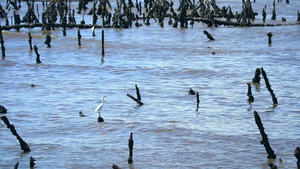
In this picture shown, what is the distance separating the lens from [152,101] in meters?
12.3

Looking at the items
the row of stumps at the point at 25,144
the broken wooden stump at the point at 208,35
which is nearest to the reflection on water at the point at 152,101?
the row of stumps at the point at 25,144

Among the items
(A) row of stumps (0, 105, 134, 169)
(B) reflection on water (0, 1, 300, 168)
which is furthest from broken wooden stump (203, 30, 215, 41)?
(A) row of stumps (0, 105, 134, 169)

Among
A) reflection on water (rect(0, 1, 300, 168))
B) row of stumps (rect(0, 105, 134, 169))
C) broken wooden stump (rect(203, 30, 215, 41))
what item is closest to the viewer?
row of stumps (rect(0, 105, 134, 169))

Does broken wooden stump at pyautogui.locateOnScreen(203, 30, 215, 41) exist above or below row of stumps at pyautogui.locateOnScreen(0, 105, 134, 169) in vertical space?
above

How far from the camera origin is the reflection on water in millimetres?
8758

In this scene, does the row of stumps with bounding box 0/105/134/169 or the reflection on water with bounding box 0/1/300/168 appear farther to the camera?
the reflection on water with bounding box 0/1/300/168

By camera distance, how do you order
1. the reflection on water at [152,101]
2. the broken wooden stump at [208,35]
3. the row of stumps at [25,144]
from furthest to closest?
the broken wooden stump at [208,35] < the reflection on water at [152,101] < the row of stumps at [25,144]

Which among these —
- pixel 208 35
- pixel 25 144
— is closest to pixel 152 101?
pixel 25 144

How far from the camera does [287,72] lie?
15.2 meters

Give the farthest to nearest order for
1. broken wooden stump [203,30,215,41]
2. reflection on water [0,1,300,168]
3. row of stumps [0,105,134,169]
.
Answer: broken wooden stump [203,30,215,41], reflection on water [0,1,300,168], row of stumps [0,105,134,169]

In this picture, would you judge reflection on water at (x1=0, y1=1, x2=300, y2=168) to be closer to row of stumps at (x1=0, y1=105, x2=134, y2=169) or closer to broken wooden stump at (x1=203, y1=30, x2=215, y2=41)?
row of stumps at (x1=0, y1=105, x2=134, y2=169)

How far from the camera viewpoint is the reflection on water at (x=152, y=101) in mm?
8758

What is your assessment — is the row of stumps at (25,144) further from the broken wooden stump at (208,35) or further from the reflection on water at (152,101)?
the broken wooden stump at (208,35)

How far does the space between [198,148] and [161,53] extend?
10.2 meters
